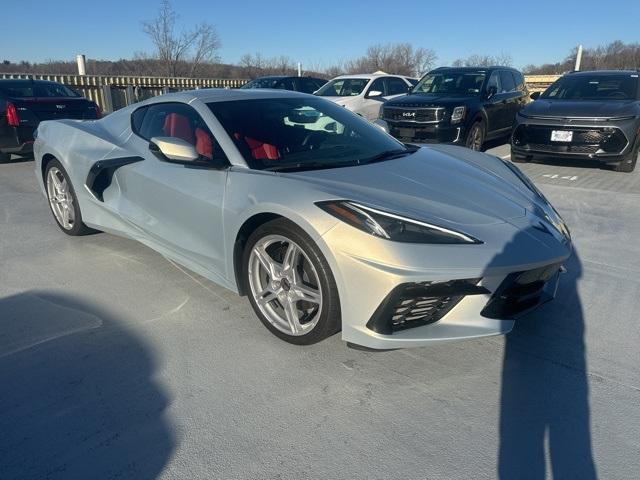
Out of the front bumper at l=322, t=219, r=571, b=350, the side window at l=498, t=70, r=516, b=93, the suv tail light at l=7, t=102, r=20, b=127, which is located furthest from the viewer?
the side window at l=498, t=70, r=516, b=93

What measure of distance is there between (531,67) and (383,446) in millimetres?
49499

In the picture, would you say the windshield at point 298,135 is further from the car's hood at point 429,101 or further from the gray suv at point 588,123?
the car's hood at point 429,101

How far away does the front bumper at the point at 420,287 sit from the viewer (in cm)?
217

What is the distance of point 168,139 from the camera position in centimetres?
293

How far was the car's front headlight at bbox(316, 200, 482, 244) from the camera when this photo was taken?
2258mm

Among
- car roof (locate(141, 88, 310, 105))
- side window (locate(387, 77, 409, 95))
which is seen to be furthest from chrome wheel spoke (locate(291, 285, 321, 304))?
side window (locate(387, 77, 409, 95))

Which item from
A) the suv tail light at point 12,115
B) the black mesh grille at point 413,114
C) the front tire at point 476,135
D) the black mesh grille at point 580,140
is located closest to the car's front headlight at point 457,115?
the black mesh grille at point 413,114

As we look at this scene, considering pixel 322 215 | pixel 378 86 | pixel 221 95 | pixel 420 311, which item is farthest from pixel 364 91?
pixel 420 311

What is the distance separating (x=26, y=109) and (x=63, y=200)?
420cm

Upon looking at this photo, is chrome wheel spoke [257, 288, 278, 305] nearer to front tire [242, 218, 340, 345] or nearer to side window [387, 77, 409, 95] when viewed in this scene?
front tire [242, 218, 340, 345]

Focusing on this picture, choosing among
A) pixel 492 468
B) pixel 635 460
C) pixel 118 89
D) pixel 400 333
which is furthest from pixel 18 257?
pixel 118 89

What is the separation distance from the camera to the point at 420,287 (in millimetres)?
2174

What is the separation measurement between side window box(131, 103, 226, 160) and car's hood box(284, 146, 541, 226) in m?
0.72

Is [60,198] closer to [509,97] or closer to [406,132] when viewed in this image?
[406,132]
